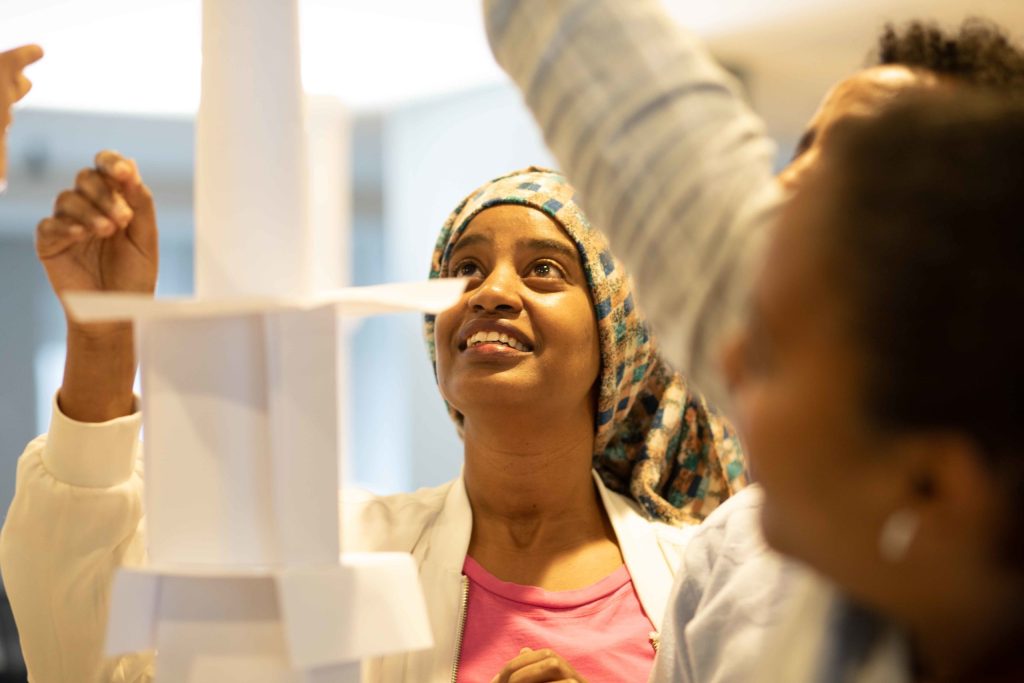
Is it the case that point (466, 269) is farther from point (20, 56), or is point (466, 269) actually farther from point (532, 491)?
point (20, 56)

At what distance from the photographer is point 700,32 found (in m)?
4.59

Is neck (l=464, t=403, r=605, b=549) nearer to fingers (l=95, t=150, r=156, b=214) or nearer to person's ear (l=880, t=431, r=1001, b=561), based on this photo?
fingers (l=95, t=150, r=156, b=214)

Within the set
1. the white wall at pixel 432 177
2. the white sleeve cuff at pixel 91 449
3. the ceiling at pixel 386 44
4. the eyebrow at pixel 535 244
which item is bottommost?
the white wall at pixel 432 177

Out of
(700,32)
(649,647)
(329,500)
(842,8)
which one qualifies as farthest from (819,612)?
(700,32)

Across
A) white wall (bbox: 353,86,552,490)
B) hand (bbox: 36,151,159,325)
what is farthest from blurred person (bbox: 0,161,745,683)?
white wall (bbox: 353,86,552,490)

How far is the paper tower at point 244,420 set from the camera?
709 mm

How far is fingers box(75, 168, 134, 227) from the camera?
3.01 feet

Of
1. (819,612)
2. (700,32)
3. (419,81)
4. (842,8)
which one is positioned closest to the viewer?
(819,612)

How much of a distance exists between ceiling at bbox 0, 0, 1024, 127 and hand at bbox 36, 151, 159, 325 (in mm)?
2697

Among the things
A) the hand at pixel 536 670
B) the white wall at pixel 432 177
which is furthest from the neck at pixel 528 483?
the white wall at pixel 432 177

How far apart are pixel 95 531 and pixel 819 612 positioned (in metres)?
0.76

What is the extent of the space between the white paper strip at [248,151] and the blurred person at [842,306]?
139mm

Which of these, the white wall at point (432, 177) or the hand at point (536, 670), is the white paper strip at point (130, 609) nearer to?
the hand at point (536, 670)

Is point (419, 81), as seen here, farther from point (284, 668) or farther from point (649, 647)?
point (284, 668)
